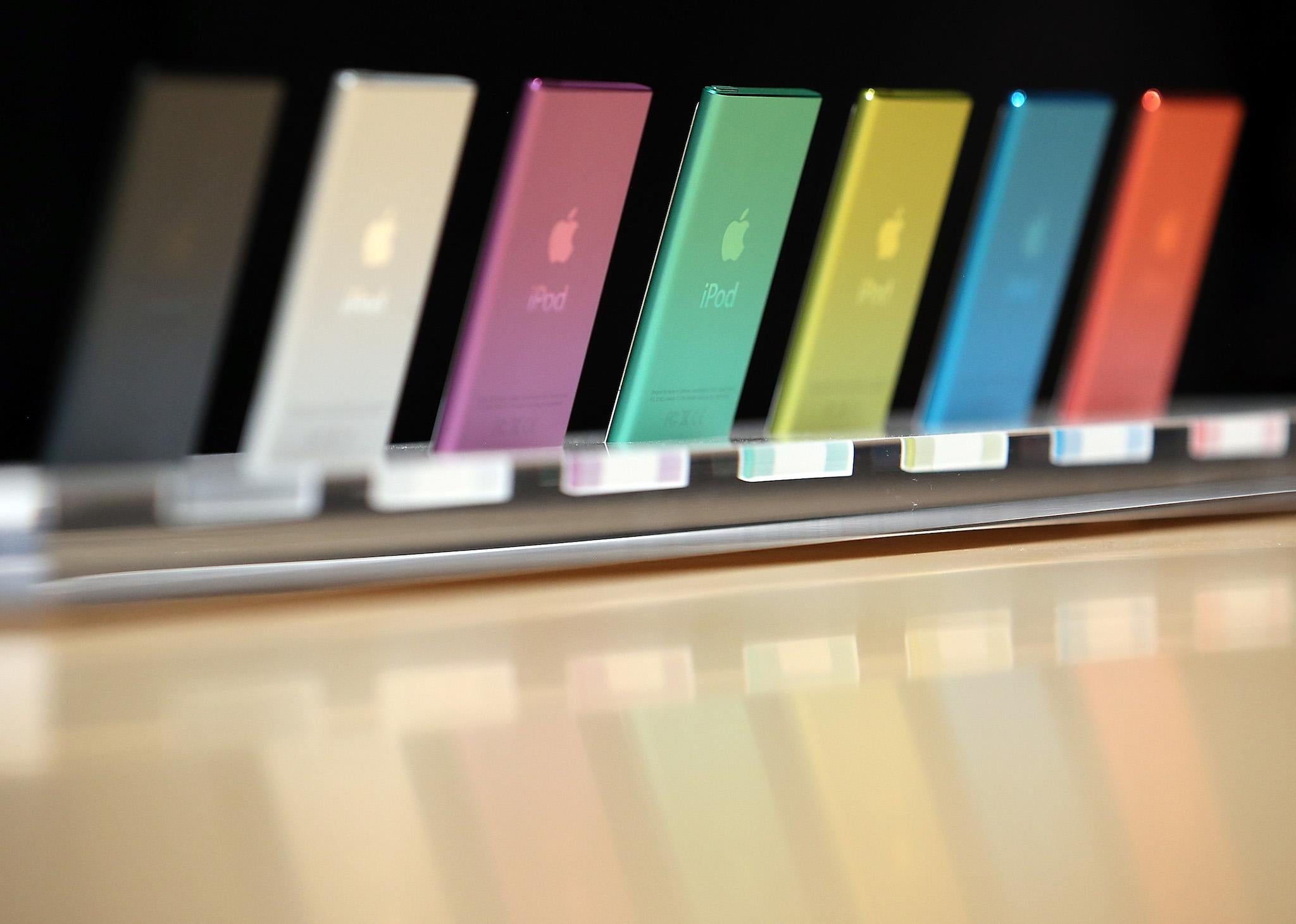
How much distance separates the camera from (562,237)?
3.86 feet

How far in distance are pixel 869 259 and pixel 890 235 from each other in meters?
0.03

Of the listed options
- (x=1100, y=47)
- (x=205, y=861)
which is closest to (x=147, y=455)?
(x=205, y=861)

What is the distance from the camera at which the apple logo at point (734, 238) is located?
1229 mm

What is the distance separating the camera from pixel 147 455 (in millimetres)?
1128

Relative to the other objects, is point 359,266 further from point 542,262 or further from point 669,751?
point 669,751

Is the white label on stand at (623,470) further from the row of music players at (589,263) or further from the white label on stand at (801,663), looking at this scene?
the white label on stand at (801,663)

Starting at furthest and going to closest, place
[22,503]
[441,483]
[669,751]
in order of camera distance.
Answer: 1. [441,483]
2. [22,503]
3. [669,751]

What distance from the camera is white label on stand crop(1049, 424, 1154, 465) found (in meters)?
1.35

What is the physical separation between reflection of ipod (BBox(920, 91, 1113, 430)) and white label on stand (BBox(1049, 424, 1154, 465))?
0.07 metres

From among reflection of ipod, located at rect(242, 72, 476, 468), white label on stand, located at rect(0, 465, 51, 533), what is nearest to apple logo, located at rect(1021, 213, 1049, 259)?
reflection of ipod, located at rect(242, 72, 476, 468)

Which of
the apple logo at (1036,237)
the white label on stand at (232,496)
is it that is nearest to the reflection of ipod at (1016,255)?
the apple logo at (1036,237)

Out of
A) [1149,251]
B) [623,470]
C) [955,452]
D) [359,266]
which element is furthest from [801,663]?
[1149,251]

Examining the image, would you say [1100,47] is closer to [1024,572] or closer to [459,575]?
[1024,572]

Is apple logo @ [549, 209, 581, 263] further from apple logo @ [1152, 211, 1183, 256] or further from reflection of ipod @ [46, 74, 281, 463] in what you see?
apple logo @ [1152, 211, 1183, 256]
